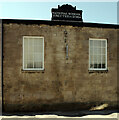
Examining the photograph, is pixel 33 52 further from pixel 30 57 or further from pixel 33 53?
pixel 30 57

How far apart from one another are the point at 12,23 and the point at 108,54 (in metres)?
5.34

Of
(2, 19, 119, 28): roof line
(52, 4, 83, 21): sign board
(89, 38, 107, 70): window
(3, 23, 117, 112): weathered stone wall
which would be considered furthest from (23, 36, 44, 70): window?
(89, 38, 107, 70): window

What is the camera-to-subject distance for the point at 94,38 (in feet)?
26.5

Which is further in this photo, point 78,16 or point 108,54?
point 78,16

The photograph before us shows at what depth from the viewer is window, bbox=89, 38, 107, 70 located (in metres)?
8.11

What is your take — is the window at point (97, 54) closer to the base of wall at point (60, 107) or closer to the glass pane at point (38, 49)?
the base of wall at point (60, 107)

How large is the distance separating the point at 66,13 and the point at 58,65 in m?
3.55

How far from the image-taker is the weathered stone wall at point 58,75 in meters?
7.37

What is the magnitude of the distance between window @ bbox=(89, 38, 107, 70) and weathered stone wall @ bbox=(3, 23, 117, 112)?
24 cm

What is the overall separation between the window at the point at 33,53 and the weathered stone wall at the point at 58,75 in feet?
0.73

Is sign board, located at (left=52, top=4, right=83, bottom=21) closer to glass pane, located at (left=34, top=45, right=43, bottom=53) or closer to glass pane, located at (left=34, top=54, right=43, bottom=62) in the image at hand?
glass pane, located at (left=34, top=45, right=43, bottom=53)

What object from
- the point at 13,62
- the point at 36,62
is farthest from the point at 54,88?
the point at 13,62

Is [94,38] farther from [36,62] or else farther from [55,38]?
[36,62]

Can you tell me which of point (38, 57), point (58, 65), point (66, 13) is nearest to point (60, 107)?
point (58, 65)
